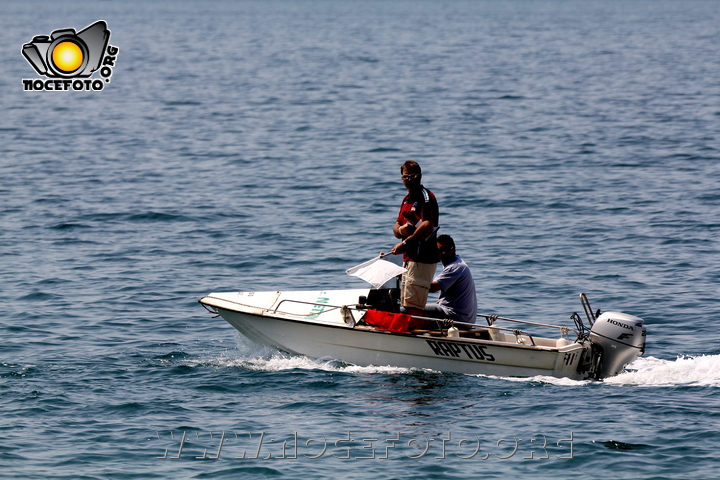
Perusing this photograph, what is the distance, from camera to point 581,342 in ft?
48.5

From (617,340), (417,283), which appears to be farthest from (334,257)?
(617,340)

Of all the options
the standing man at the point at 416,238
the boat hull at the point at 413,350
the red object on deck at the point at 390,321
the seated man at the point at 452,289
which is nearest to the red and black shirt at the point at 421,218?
the standing man at the point at 416,238

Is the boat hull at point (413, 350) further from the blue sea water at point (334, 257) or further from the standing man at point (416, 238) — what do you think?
the standing man at point (416, 238)

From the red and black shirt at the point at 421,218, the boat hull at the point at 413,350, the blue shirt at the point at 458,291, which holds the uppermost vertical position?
the red and black shirt at the point at 421,218

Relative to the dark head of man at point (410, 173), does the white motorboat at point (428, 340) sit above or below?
below

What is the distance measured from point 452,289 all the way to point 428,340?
Result: 38.4 inches

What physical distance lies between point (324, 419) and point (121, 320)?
6.37m

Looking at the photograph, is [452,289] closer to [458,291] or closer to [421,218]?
[458,291]

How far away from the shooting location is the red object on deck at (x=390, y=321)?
14.9 m

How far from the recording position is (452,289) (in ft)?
49.6

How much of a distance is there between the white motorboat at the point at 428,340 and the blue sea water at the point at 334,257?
245mm

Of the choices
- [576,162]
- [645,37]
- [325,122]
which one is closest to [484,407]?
[576,162]

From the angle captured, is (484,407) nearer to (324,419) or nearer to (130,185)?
(324,419)

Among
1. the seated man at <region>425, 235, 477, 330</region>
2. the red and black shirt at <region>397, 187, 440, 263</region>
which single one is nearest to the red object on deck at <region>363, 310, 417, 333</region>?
the seated man at <region>425, 235, 477, 330</region>
